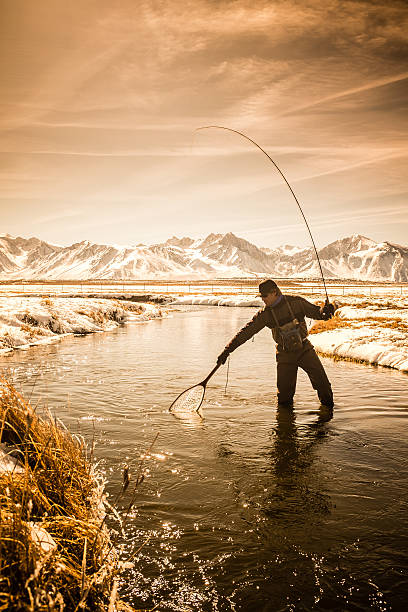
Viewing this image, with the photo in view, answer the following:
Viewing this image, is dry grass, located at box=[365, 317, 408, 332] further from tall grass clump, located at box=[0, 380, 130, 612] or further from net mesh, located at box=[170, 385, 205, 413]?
tall grass clump, located at box=[0, 380, 130, 612]

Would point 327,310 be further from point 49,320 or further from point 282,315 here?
point 49,320

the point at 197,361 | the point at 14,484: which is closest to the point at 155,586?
the point at 14,484

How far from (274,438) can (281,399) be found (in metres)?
1.85

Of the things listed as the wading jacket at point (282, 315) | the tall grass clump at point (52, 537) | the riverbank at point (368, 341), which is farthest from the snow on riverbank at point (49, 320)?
the tall grass clump at point (52, 537)

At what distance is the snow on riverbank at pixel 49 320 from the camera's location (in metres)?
21.4

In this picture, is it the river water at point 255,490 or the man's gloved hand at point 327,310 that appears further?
the man's gloved hand at point 327,310

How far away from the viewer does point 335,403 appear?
35.9ft

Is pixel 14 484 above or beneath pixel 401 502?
above

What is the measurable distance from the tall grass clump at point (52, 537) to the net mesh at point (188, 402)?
4.90 metres

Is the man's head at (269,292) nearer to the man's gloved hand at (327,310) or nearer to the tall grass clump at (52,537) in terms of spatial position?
the man's gloved hand at (327,310)

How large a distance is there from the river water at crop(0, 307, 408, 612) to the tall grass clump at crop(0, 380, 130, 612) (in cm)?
65

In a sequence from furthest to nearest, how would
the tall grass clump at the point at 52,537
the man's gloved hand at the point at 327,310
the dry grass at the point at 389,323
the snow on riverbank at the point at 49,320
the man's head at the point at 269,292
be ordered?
the snow on riverbank at the point at 49,320, the dry grass at the point at 389,323, the man's head at the point at 269,292, the man's gloved hand at the point at 327,310, the tall grass clump at the point at 52,537

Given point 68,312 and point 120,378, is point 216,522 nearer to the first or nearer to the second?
point 120,378

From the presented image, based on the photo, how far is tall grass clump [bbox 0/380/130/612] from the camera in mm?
2834
